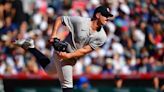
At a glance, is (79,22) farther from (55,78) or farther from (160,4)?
(160,4)

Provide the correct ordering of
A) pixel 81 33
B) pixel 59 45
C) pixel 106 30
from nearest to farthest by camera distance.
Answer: pixel 59 45
pixel 81 33
pixel 106 30

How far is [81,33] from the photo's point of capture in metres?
8.02

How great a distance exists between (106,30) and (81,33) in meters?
6.25

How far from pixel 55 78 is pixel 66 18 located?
16.4ft

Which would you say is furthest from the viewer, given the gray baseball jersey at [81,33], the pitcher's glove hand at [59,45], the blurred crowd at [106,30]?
the blurred crowd at [106,30]

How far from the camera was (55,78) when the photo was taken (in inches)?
507


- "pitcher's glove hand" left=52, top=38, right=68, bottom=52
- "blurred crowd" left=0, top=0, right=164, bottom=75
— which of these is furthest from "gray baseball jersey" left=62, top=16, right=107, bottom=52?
"blurred crowd" left=0, top=0, right=164, bottom=75

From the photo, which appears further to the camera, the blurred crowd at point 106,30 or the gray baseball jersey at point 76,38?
the blurred crowd at point 106,30

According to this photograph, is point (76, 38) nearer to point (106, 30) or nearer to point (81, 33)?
point (81, 33)

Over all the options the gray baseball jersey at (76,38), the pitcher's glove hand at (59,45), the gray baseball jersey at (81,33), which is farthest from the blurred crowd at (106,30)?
the pitcher's glove hand at (59,45)

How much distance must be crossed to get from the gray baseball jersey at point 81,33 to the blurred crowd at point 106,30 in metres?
4.98

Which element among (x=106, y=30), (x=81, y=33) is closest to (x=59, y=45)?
(x=81, y=33)

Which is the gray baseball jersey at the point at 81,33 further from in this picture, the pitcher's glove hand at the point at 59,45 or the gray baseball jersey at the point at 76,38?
the pitcher's glove hand at the point at 59,45

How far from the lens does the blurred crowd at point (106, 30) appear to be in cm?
1333
